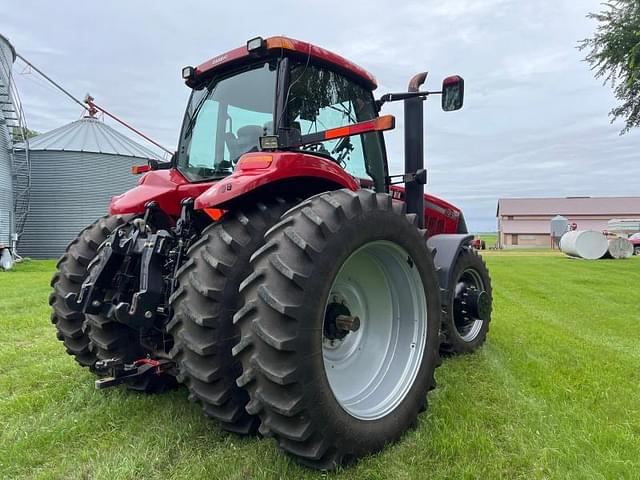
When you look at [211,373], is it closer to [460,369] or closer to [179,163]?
[179,163]

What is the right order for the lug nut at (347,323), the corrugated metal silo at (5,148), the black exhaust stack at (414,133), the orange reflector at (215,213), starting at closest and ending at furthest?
the lug nut at (347,323) < the orange reflector at (215,213) < the black exhaust stack at (414,133) < the corrugated metal silo at (5,148)

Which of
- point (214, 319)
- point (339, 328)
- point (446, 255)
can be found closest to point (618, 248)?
point (446, 255)

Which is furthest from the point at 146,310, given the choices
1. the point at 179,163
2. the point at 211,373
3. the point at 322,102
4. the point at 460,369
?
the point at 460,369

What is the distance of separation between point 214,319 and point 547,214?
59871 mm

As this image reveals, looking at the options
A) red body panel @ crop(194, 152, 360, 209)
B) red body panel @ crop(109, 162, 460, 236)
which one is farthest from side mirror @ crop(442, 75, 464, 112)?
red body panel @ crop(194, 152, 360, 209)

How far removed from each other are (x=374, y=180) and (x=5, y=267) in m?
16.9

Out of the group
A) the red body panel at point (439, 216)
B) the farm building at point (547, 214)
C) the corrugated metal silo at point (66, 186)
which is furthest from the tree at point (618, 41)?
the farm building at point (547, 214)

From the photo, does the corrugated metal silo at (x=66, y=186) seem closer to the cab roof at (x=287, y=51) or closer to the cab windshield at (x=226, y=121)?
the cab windshield at (x=226, y=121)

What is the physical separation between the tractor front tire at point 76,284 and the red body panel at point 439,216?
10.6ft

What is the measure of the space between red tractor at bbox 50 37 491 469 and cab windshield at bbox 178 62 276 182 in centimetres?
1

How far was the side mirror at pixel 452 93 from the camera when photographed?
3.81 metres

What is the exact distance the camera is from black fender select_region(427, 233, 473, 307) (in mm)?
4398

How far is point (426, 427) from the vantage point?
2.95 metres

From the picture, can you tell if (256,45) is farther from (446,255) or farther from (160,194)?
(446,255)
